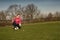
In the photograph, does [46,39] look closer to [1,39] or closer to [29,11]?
[1,39]

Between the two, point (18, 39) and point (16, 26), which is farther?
point (16, 26)

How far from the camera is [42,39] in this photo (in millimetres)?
10609

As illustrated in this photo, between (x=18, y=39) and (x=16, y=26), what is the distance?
6.17 metres

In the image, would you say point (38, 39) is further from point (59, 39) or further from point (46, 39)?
point (59, 39)

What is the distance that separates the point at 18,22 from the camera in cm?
1744

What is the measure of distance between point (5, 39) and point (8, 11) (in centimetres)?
5128

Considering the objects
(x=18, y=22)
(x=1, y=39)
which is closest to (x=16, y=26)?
(x=18, y=22)

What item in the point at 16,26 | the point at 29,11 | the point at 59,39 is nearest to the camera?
the point at 59,39

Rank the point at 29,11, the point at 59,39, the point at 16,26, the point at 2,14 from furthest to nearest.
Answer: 1. the point at 29,11
2. the point at 2,14
3. the point at 16,26
4. the point at 59,39

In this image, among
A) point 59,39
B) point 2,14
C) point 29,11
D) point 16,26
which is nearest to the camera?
point 59,39

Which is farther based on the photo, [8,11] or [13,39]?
[8,11]

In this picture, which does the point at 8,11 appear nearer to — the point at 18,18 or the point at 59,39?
the point at 18,18

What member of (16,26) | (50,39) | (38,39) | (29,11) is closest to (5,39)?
(38,39)

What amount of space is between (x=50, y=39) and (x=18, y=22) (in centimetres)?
732
